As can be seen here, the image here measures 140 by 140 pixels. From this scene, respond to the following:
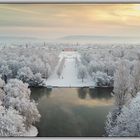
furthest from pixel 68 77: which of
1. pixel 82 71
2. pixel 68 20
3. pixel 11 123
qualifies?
pixel 11 123

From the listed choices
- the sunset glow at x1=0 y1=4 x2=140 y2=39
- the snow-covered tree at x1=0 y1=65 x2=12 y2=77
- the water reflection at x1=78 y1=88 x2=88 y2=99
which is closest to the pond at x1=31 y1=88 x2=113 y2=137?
the water reflection at x1=78 y1=88 x2=88 y2=99

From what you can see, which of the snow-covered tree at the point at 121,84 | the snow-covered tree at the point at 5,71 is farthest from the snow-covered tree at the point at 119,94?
the snow-covered tree at the point at 5,71

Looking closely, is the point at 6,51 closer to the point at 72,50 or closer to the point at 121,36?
the point at 72,50

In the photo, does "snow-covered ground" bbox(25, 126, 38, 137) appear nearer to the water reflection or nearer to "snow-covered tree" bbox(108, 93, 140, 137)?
the water reflection

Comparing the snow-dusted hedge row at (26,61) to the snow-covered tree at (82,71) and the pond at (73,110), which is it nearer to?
the pond at (73,110)

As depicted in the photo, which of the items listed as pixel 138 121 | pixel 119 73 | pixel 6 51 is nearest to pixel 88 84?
pixel 119 73

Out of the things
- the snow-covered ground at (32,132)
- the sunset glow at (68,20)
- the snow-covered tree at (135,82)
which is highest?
the sunset glow at (68,20)

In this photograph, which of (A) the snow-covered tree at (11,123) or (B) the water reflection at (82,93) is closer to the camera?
→ (A) the snow-covered tree at (11,123)
